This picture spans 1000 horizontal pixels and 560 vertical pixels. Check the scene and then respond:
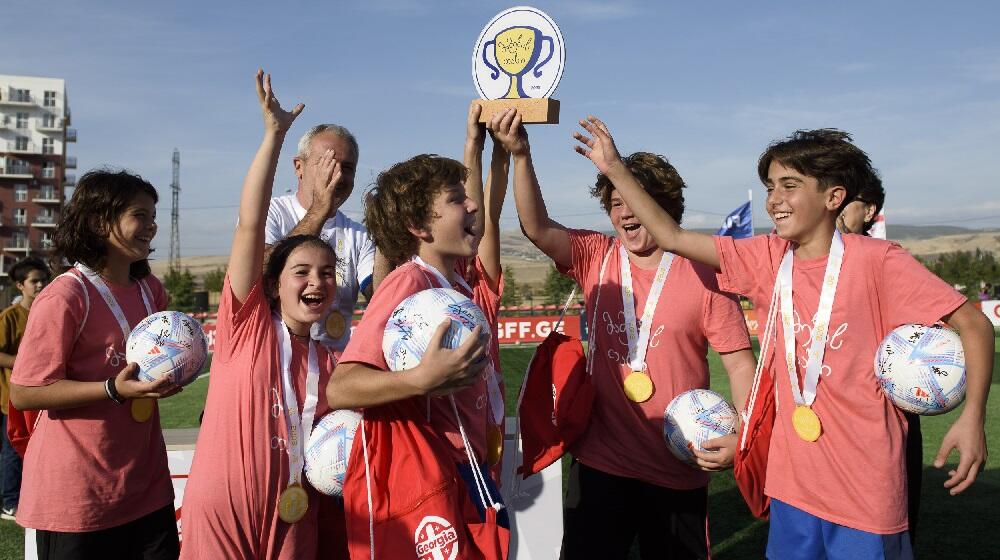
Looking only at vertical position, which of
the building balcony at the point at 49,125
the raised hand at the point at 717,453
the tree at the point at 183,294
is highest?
the building balcony at the point at 49,125

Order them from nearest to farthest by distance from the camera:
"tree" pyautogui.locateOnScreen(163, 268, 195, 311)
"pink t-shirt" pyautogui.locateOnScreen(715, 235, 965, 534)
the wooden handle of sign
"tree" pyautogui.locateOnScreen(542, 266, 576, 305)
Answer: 1. "pink t-shirt" pyautogui.locateOnScreen(715, 235, 965, 534)
2. the wooden handle of sign
3. "tree" pyautogui.locateOnScreen(542, 266, 576, 305)
4. "tree" pyautogui.locateOnScreen(163, 268, 195, 311)

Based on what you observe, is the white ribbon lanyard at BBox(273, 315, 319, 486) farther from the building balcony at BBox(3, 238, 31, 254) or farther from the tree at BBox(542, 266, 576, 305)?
the building balcony at BBox(3, 238, 31, 254)

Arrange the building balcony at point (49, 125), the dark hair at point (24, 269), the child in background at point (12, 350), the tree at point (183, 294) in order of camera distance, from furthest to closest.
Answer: the building balcony at point (49, 125), the tree at point (183, 294), the dark hair at point (24, 269), the child in background at point (12, 350)

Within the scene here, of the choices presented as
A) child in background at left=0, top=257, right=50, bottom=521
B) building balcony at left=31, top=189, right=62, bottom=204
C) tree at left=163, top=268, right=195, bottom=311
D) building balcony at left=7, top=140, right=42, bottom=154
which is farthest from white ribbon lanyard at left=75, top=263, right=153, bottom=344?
building balcony at left=7, top=140, right=42, bottom=154

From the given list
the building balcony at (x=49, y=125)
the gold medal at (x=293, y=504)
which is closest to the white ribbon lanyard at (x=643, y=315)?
the gold medal at (x=293, y=504)

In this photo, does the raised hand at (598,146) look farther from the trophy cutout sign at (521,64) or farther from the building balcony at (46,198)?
the building balcony at (46,198)

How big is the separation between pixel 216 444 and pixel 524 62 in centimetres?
206

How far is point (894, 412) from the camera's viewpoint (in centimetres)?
301

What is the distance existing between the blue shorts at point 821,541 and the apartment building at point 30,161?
281 feet

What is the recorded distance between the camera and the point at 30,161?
85375 millimetres

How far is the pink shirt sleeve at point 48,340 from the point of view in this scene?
3.42 meters

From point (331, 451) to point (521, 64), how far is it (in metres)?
1.87

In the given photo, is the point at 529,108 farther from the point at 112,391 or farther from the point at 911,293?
the point at 112,391

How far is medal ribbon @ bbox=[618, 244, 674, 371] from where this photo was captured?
377 centimetres
